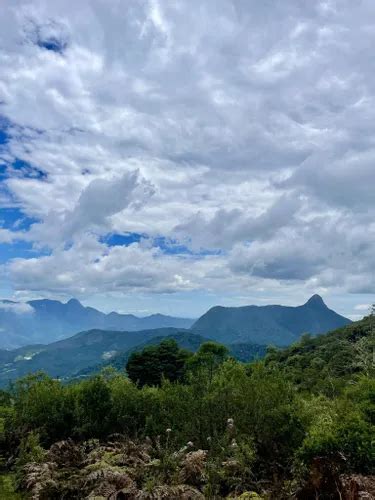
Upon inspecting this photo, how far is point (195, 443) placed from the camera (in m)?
14.0

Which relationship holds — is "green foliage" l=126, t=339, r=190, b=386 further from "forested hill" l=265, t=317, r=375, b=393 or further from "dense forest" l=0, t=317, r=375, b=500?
"dense forest" l=0, t=317, r=375, b=500

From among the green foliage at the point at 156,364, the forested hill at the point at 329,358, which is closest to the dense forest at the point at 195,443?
the forested hill at the point at 329,358

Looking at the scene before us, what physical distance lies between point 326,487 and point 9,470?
10794 millimetres

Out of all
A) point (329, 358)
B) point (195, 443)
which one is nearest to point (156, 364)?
point (329, 358)

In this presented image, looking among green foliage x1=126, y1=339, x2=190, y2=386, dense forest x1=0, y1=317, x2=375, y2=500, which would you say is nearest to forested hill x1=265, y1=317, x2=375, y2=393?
dense forest x1=0, y1=317, x2=375, y2=500

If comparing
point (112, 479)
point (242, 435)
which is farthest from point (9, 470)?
point (242, 435)

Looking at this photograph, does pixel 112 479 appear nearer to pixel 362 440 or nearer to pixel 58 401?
pixel 362 440

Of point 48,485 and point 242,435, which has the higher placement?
point 242,435

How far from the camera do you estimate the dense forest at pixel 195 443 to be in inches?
415

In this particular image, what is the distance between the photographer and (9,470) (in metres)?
15.3

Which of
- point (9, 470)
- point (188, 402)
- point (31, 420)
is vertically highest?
point (188, 402)

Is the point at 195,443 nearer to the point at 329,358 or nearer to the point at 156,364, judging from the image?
the point at 156,364

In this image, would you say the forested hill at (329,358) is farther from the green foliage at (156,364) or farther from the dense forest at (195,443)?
the green foliage at (156,364)

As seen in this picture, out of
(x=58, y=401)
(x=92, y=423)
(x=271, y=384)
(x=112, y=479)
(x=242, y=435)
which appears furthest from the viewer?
(x=58, y=401)
